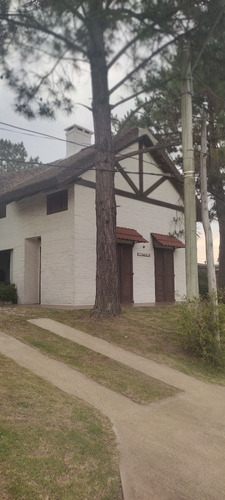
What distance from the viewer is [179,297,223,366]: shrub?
7.46 metres

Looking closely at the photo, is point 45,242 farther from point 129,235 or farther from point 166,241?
point 166,241

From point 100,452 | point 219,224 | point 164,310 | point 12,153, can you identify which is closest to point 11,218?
point 164,310

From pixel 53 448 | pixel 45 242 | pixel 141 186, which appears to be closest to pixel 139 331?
pixel 53 448

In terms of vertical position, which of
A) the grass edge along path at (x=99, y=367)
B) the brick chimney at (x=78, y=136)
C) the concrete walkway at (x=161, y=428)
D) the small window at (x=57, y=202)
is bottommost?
the concrete walkway at (x=161, y=428)

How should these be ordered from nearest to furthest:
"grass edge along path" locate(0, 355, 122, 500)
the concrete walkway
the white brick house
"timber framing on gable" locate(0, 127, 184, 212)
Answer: "grass edge along path" locate(0, 355, 122, 500)
the concrete walkway
"timber framing on gable" locate(0, 127, 184, 212)
the white brick house

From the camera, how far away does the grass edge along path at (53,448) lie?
9.57ft

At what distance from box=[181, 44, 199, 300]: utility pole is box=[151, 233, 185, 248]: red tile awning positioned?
288 inches

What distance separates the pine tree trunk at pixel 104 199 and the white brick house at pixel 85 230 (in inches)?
47.6

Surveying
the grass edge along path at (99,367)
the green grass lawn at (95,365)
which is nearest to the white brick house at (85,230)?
the green grass lawn at (95,365)

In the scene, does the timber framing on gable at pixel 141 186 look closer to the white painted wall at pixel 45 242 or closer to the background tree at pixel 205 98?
the background tree at pixel 205 98

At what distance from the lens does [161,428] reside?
172 inches

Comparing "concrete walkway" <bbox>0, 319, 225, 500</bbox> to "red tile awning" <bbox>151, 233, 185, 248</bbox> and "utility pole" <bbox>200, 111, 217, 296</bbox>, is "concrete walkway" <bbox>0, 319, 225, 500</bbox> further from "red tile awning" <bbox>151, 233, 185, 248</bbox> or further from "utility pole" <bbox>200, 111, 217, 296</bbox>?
"red tile awning" <bbox>151, 233, 185, 248</bbox>

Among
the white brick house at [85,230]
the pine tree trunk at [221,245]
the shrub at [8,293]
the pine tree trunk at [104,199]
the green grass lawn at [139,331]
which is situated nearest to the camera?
the green grass lawn at [139,331]

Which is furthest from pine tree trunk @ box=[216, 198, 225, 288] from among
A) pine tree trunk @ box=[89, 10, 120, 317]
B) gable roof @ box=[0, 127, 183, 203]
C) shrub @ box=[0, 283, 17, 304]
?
shrub @ box=[0, 283, 17, 304]
